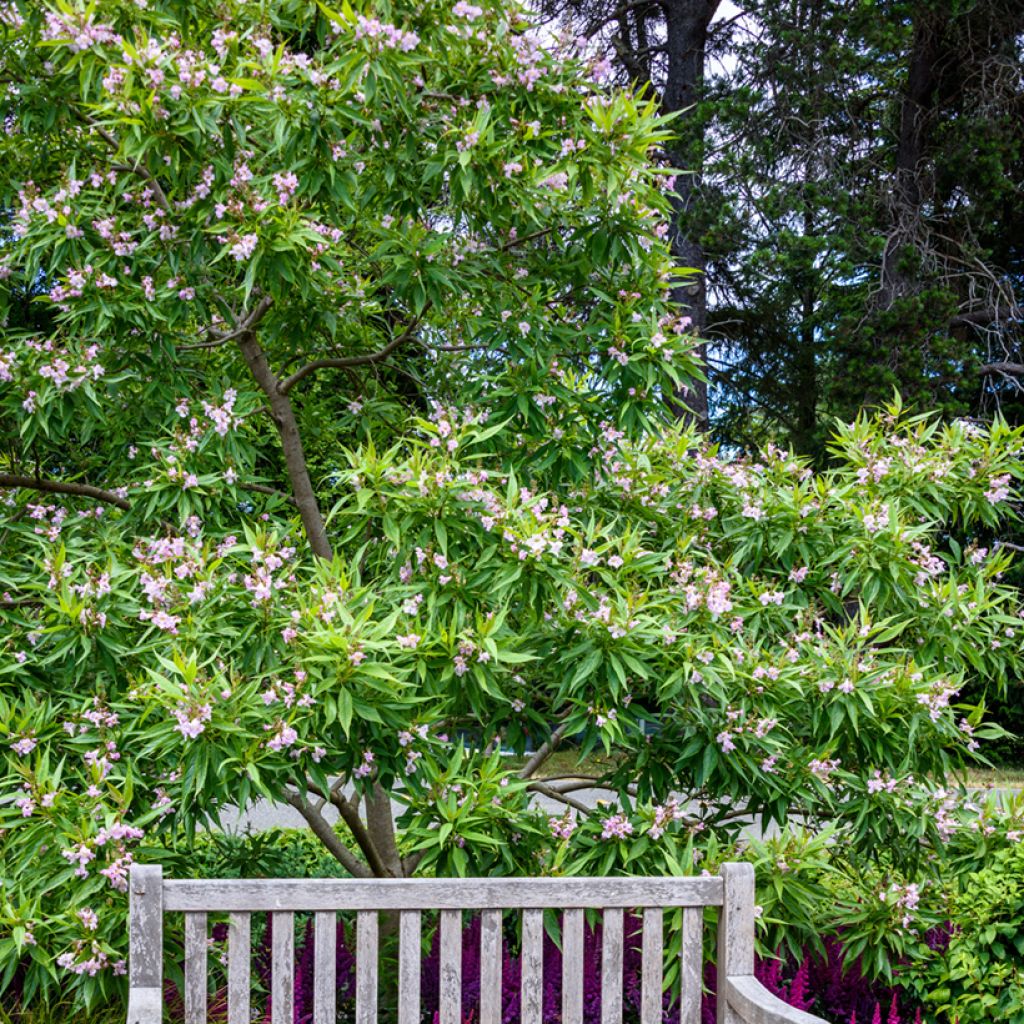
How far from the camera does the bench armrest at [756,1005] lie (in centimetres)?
240

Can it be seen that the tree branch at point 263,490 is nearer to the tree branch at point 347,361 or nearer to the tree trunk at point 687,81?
the tree branch at point 347,361

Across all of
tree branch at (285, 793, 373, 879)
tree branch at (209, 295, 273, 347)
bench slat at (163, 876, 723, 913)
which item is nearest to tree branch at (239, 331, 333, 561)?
tree branch at (209, 295, 273, 347)

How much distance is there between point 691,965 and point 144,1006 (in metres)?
1.21

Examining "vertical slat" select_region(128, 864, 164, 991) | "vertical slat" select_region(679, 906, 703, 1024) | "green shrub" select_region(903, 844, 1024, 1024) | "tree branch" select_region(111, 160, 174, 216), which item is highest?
"tree branch" select_region(111, 160, 174, 216)

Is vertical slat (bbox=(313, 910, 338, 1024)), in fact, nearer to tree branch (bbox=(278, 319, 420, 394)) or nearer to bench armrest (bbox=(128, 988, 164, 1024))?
bench armrest (bbox=(128, 988, 164, 1024))

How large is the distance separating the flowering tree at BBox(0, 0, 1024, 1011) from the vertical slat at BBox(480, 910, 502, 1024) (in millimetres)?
548

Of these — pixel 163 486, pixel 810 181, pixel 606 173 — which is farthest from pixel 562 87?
pixel 810 181

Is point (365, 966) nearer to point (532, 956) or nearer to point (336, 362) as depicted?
point (532, 956)

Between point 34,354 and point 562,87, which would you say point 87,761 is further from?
point 562,87

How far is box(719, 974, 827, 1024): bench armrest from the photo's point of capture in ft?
7.87

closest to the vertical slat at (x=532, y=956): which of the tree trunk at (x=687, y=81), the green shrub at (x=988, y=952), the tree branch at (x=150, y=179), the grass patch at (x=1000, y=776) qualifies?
the green shrub at (x=988, y=952)

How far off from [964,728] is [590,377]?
1605 mm

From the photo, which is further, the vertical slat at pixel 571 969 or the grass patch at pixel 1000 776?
the grass patch at pixel 1000 776

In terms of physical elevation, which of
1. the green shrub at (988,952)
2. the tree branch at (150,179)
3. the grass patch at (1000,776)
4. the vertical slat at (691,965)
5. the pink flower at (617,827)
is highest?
the tree branch at (150,179)
